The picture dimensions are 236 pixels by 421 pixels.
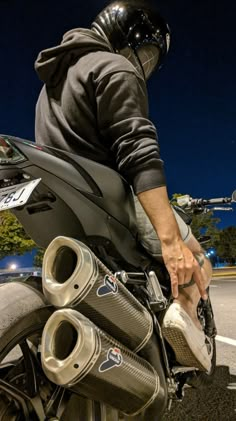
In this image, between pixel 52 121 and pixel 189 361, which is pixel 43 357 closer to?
pixel 189 361

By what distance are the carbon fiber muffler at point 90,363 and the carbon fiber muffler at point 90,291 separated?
4 cm

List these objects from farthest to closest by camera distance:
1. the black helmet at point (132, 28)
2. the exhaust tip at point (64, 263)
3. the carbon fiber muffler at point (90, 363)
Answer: the black helmet at point (132, 28)
the exhaust tip at point (64, 263)
the carbon fiber muffler at point (90, 363)

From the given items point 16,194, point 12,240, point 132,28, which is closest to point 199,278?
point 16,194

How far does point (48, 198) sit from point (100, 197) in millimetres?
200

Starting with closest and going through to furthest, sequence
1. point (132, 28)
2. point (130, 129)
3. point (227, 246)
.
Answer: point (130, 129) < point (132, 28) < point (227, 246)

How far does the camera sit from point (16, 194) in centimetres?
132

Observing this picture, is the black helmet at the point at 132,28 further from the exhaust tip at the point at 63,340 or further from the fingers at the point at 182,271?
the exhaust tip at the point at 63,340

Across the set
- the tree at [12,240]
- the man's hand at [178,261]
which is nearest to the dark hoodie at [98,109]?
the man's hand at [178,261]

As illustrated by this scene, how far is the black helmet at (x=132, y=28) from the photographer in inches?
74.9

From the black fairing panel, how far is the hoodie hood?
1.74 ft

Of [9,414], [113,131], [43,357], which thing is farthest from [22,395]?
[113,131]

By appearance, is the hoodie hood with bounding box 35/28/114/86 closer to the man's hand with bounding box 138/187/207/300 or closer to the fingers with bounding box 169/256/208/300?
the man's hand with bounding box 138/187/207/300

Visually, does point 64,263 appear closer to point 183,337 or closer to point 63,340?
point 63,340

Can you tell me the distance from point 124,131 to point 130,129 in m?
0.03
